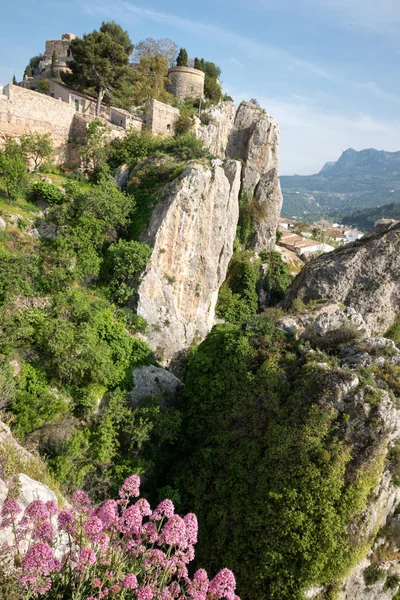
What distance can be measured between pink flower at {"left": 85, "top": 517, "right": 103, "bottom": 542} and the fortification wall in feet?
83.2

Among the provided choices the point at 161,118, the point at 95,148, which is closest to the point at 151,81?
the point at 161,118

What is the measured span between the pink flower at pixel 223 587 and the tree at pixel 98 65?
33.4m

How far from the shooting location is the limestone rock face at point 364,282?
26.3 metres

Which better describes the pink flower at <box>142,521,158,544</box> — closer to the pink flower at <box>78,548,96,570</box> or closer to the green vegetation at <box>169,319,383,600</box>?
the pink flower at <box>78,548,96,570</box>

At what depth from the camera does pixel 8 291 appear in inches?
622

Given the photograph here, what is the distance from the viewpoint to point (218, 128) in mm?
37031

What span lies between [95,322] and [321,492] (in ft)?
38.4

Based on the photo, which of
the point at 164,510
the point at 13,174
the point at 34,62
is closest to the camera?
the point at 164,510

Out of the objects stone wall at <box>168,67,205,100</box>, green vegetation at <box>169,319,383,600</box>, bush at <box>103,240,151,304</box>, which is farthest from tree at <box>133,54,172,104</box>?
green vegetation at <box>169,319,383,600</box>

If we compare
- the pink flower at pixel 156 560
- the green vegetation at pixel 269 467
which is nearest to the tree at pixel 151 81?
the green vegetation at pixel 269 467

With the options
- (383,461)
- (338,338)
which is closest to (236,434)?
(383,461)

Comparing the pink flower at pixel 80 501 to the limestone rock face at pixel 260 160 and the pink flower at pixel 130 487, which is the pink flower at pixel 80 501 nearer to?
the pink flower at pixel 130 487

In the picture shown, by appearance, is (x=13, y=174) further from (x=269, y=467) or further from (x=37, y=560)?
(x=37, y=560)

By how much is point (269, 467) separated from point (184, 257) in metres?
14.1
